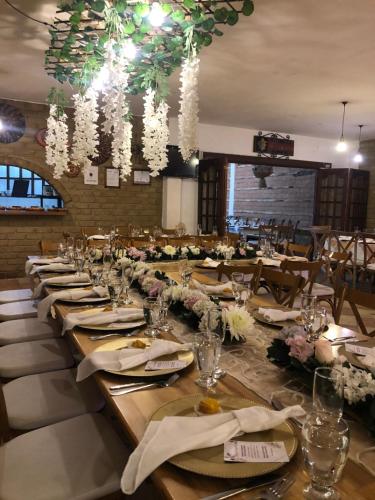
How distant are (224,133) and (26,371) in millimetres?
6748

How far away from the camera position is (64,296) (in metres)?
2.36

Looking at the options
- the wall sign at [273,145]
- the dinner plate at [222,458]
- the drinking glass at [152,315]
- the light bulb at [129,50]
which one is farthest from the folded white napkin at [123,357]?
the wall sign at [273,145]

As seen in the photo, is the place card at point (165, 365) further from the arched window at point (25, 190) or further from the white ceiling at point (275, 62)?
the arched window at point (25, 190)

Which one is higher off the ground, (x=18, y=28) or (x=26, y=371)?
(x=18, y=28)

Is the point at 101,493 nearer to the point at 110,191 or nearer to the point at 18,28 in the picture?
the point at 18,28

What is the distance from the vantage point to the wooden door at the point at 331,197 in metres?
9.03

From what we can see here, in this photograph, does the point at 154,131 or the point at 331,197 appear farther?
the point at 331,197

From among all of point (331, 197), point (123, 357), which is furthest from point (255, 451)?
point (331, 197)

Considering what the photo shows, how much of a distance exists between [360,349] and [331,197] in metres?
8.29

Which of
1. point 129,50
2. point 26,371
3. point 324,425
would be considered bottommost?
point 26,371

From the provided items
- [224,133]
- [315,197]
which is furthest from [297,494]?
[315,197]

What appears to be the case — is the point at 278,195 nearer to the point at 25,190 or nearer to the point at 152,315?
the point at 25,190

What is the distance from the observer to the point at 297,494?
87 centimetres

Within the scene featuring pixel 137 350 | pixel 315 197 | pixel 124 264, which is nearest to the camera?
pixel 137 350
